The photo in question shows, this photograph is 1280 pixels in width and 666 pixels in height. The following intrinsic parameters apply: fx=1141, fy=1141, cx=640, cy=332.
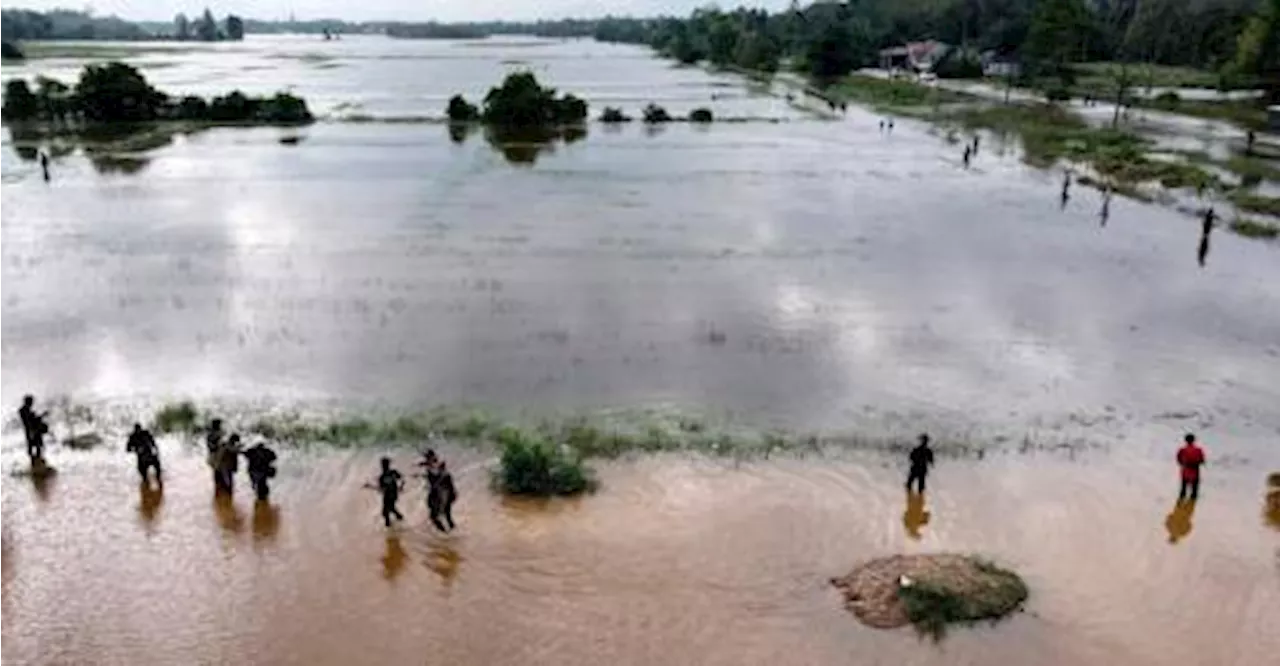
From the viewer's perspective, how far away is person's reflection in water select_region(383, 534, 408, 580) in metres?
15.3

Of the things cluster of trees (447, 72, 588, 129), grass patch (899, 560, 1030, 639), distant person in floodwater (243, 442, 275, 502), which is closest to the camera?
grass patch (899, 560, 1030, 639)

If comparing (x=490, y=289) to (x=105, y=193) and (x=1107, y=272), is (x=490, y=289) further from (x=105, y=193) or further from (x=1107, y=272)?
(x=105, y=193)

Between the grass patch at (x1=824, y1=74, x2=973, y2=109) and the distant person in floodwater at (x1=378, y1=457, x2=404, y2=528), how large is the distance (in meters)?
83.2

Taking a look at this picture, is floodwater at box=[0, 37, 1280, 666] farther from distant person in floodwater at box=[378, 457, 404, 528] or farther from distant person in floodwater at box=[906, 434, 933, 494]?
distant person in floodwater at box=[906, 434, 933, 494]

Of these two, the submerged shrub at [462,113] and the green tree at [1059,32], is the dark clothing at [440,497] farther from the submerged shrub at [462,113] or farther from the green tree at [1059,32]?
the green tree at [1059,32]

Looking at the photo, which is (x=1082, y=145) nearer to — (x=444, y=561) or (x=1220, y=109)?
(x=1220, y=109)

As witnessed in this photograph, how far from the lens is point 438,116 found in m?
82.8

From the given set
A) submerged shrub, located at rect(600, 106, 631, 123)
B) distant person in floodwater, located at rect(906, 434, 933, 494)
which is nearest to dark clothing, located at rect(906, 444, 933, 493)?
distant person in floodwater, located at rect(906, 434, 933, 494)

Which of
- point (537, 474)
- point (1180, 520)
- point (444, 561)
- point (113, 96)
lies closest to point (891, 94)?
point (113, 96)

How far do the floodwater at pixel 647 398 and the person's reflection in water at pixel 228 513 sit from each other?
0.27 feet

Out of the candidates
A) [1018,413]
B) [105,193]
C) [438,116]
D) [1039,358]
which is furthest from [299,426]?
[438,116]

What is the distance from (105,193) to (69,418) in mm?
30171

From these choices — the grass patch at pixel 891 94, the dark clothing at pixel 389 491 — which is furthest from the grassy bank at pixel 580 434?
the grass patch at pixel 891 94

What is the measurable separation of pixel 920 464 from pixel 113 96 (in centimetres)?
7342
